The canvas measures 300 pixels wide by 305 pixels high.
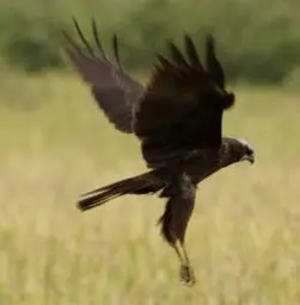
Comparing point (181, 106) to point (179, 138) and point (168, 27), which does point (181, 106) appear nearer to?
point (179, 138)

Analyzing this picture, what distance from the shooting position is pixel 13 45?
26.1 meters

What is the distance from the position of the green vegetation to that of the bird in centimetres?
1921

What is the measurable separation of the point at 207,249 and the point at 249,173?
4.79m

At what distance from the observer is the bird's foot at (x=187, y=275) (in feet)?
17.1

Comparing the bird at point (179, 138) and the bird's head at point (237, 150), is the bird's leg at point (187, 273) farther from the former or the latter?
the bird's head at point (237, 150)

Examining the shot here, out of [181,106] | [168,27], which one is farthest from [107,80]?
[168,27]

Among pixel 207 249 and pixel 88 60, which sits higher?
pixel 88 60

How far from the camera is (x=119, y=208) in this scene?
25.5ft

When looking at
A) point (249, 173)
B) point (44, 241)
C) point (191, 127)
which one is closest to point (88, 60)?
point (44, 241)

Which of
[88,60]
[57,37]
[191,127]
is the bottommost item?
[191,127]

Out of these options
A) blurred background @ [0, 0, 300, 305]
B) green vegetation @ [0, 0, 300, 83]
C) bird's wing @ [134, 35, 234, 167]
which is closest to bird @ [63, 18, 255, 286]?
bird's wing @ [134, 35, 234, 167]

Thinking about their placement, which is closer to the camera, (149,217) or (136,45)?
(149,217)

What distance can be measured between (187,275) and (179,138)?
50 centimetres

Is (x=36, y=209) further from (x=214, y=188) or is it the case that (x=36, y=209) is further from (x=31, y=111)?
(x=31, y=111)
